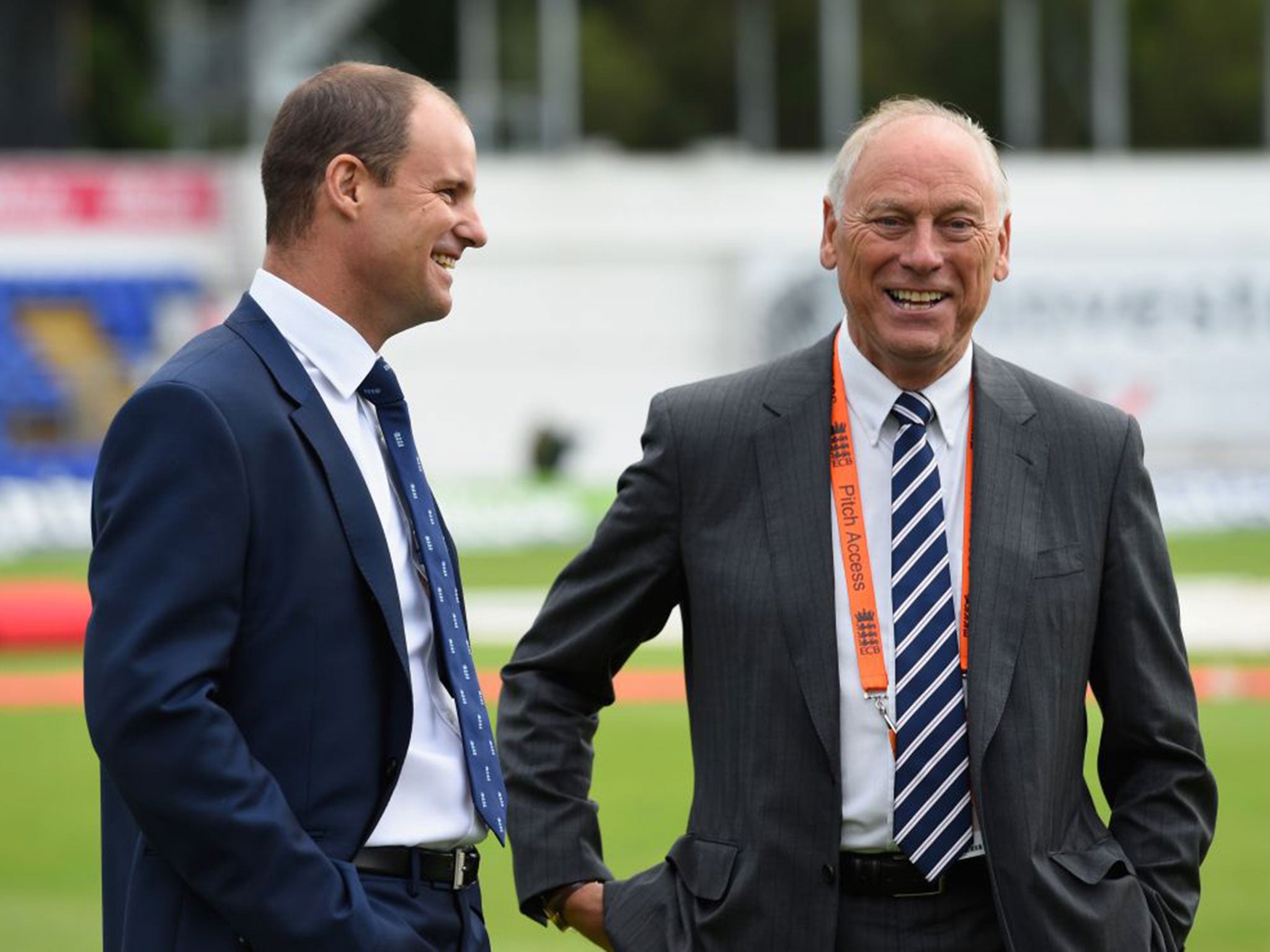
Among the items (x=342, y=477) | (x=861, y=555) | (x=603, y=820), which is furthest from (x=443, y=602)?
(x=603, y=820)

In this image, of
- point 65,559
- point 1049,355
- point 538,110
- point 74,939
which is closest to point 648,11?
point 538,110

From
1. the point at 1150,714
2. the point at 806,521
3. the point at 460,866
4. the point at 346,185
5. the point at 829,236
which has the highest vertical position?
the point at 346,185

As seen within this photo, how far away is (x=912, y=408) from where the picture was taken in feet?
12.4

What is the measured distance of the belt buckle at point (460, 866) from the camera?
11.1 feet

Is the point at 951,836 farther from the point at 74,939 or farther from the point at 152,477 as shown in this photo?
the point at 74,939

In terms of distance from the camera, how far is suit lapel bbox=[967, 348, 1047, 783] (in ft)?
11.7

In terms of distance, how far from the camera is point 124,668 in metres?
3.03

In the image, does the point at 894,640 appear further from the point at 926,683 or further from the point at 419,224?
the point at 419,224

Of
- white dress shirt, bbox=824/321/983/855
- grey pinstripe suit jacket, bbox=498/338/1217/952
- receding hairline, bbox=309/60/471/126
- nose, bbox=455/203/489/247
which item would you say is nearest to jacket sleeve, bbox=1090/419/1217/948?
grey pinstripe suit jacket, bbox=498/338/1217/952

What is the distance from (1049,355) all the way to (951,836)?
28987mm

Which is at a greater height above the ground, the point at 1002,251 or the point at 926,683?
the point at 1002,251

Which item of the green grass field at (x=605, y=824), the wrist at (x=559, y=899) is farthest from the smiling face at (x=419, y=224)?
the green grass field at (x=605, y=824)

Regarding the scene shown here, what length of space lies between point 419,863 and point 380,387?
2.48ft

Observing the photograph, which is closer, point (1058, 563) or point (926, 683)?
point (926, 683)
